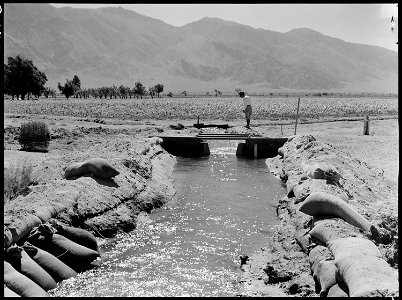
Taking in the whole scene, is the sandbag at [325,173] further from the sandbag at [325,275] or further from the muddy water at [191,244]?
the sandbag at [325,275]

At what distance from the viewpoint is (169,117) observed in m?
39.5

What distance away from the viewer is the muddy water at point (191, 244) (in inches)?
285

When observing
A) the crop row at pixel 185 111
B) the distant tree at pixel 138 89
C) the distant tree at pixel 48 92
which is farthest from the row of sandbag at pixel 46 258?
the distant tree at pixel 138 89

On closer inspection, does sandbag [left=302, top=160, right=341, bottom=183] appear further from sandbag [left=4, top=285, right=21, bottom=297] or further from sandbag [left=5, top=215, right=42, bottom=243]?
sandbag [left=4, top=285, right=21, bottom=297]

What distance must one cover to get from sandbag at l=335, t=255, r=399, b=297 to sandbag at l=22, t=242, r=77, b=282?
12.7ft

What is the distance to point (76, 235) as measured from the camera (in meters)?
8.45

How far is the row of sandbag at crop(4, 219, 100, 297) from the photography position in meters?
6.07

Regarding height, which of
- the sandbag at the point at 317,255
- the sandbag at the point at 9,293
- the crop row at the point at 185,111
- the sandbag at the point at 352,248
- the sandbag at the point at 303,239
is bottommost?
the crop row at the point at 185,111

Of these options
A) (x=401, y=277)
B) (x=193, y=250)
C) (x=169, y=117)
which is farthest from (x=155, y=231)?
(x=169, y=117)

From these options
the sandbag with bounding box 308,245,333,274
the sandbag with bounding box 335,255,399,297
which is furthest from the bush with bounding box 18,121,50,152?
the sandbag with bounding box 335,255,399,297

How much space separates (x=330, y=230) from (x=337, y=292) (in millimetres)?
1799

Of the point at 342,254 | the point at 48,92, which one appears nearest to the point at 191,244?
the point at 342,254

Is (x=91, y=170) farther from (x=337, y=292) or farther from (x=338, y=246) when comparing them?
(x=337, y=292)

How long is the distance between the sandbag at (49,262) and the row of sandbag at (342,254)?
3.58 meters
